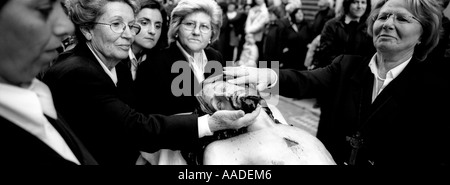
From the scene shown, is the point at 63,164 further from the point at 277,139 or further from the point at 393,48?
the point at 393,48

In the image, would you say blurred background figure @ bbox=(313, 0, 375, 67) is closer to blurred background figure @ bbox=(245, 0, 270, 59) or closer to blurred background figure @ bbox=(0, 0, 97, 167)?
blurred background figure @ bbox=(0, 0, 97, 167)

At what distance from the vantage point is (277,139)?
1.43 metres

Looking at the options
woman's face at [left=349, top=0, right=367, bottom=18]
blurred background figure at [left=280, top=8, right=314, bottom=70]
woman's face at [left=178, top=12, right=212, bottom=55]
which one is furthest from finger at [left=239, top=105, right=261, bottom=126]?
blurred background figure at [left=280, top=8, right=314, bottom=70]

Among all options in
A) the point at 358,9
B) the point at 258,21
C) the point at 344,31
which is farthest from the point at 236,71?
the point at 258,21

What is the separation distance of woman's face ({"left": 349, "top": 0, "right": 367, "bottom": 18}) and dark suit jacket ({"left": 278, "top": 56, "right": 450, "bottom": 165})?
249 centimetres

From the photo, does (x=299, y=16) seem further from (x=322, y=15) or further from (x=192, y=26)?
(x=192, y=26)

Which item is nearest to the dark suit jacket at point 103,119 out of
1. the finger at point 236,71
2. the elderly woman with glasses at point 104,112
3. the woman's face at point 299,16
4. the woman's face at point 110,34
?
the elderly woman with glasses at point 104,112

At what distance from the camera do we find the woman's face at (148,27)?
2.93 m

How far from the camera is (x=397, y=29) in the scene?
1.77 meters

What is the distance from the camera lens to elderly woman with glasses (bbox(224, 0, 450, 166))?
5.56 feet

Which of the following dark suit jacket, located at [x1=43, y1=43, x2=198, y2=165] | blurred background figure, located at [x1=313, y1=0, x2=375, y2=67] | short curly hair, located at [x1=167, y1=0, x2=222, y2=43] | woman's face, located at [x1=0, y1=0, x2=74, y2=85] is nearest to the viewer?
woman's face, located at [x1=0, y1=0, x2=74, y2=85]

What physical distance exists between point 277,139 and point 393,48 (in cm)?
88
